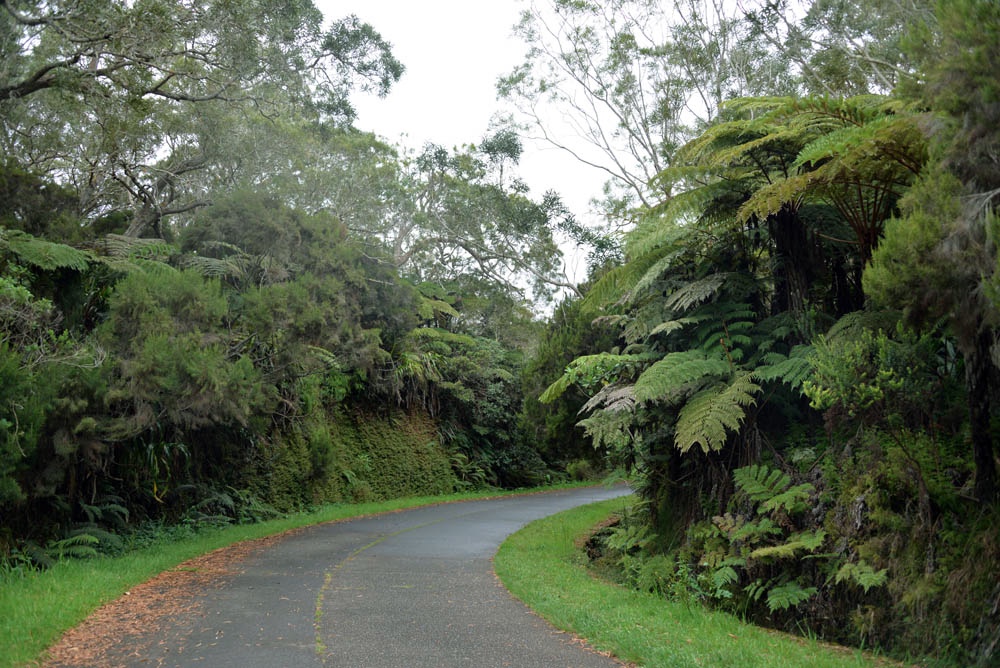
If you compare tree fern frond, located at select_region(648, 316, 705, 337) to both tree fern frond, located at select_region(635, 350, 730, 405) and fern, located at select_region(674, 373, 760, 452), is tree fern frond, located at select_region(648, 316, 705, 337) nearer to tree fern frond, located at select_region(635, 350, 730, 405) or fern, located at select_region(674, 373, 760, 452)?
tree fern frond, located at select_region(635, 350, 730, 405)

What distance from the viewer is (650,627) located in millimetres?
6738

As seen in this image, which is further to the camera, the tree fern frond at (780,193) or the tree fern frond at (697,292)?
the tree fern frond at (697,292)

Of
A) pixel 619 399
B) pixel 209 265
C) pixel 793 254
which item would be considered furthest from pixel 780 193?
pixel 209 265

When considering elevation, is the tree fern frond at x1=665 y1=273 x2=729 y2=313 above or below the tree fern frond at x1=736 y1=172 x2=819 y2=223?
below

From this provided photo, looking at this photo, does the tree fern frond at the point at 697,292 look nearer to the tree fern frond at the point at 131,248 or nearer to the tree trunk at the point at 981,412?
the tree trunk at the point at 981,412

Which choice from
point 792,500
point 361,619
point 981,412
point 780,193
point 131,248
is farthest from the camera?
point 131,248

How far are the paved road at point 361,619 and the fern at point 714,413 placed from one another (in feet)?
8.93

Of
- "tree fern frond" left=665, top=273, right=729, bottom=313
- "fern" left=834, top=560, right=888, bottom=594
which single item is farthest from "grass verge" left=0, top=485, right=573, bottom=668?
"tree fern frond" left=665, top=273, right=729, bottom=313

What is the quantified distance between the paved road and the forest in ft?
8.21

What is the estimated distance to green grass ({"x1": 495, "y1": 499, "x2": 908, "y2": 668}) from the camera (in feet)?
18.7

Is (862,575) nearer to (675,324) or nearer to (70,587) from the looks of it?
(675,324)

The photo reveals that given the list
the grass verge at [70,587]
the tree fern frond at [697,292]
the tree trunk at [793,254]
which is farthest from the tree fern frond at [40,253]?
the tree trunk at [793,254]

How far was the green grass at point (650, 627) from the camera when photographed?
5688 millimetres

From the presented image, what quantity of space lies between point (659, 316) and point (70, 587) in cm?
825
